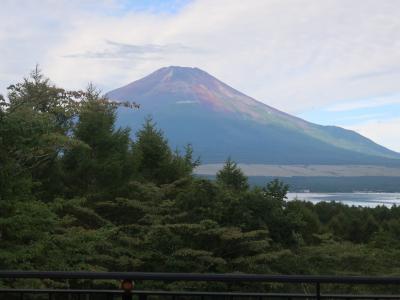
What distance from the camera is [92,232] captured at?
37.3 ft

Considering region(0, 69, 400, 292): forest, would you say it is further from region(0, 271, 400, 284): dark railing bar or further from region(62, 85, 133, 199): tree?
region(0, 271, 400, 284): dark railing bar

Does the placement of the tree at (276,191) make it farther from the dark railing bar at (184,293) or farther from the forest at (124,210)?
the dark railing bar at (184,293)

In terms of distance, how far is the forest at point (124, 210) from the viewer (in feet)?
35.1

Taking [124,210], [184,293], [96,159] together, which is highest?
[96,159]

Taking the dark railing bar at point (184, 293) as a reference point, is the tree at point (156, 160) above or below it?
above

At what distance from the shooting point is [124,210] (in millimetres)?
16359

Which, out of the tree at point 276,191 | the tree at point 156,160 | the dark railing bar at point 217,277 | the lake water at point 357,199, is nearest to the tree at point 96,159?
the tree at point 156,160

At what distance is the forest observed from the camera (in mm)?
10711

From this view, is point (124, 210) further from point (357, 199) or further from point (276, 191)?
point (357, 199)

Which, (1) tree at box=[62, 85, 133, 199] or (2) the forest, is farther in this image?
(1) tree at box=[62, 85, 133, 199]

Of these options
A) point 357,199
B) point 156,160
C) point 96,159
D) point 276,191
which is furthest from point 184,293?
point 357,199

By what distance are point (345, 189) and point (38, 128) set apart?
409 ft

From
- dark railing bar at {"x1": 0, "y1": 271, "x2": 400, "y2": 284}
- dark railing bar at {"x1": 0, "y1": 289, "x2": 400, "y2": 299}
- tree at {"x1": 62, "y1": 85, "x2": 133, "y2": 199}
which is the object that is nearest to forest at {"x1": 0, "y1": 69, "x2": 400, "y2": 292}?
tree at {"x1": 62, "y1": 85, "x2": 133, "y2": 199}

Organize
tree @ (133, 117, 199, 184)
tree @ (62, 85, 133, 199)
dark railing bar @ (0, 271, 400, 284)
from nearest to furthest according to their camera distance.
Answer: dark railing bar @ (0, 271, 400, 284) < tree @ (62, 85, 133, 199) < tree @ (133, 117, 199, 184)
